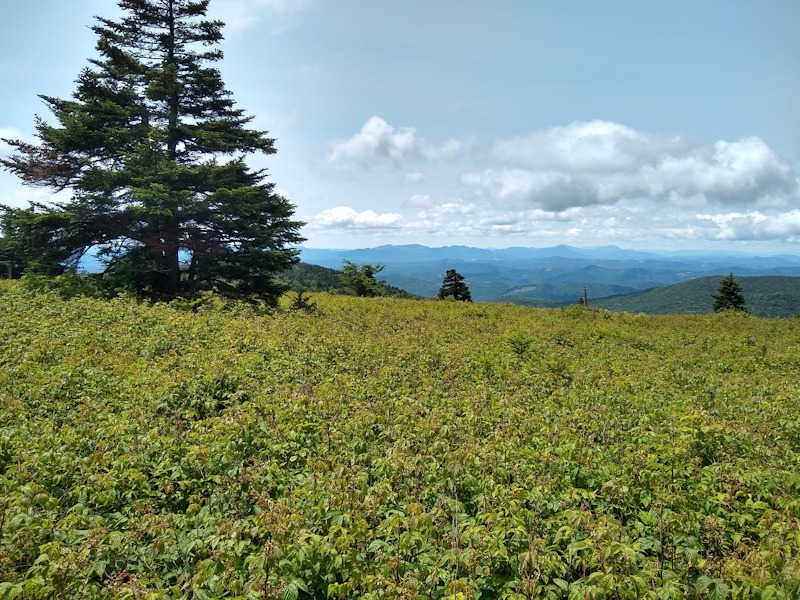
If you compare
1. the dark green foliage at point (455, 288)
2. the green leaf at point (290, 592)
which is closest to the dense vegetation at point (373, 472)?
the green leaf at point (290, 592)

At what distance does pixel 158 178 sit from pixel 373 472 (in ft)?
57.5

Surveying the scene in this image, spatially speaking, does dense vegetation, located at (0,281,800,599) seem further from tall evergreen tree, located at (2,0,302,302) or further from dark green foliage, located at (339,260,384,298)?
dark green foliage, located at (339,260,384,298)

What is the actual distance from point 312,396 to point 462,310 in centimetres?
1649

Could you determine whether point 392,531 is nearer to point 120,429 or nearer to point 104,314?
point 120,429

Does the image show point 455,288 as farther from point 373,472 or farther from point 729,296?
point 373,472

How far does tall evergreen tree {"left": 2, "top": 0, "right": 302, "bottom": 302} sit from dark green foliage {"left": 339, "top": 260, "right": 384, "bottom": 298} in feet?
53.6

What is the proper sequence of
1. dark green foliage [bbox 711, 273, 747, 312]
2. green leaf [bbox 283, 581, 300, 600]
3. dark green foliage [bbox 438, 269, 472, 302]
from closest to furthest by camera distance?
1. green leaf [bbox 283, 581, 300, 600]
2. dark green foliage [bbox 711, 273, 747, 312]
3. dark green foliage [bbox 438, 269, 472, 302]

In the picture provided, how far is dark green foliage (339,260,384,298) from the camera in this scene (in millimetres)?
38000

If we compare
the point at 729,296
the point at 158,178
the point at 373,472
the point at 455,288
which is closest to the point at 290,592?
the point at 373,472

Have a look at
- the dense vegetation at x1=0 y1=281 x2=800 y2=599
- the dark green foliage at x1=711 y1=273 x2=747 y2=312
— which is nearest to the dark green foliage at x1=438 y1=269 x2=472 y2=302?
the dark green foliage at x1=711 y1=273 x2=747 y2=312

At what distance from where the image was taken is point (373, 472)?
532cm

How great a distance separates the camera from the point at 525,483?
5.22 metres

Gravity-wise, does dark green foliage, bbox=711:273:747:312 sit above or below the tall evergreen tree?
below

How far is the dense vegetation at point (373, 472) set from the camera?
11.8ft
